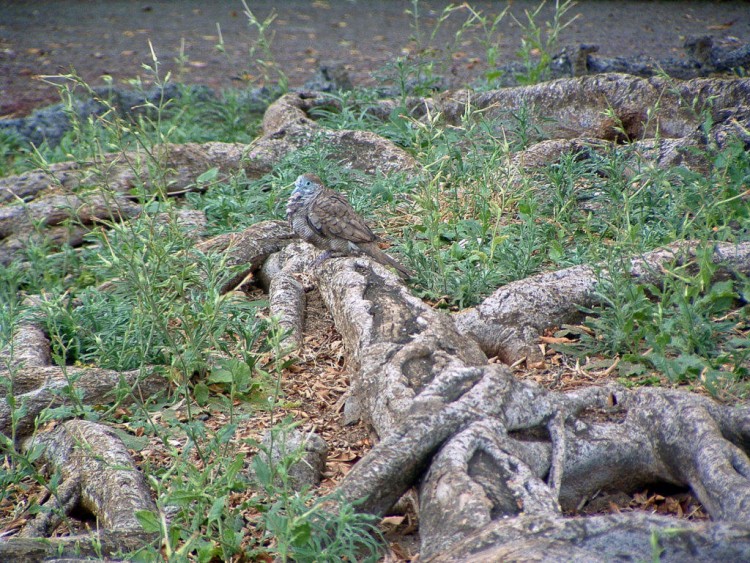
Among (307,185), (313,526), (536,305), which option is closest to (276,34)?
(307,185)

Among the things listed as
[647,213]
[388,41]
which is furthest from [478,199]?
[388,41]

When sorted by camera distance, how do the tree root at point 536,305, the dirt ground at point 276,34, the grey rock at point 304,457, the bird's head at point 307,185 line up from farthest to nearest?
the dirt ground at point 276,34
the bird's head at point 307,185
the tree root at point 536,305
the grey rock at point 304,457

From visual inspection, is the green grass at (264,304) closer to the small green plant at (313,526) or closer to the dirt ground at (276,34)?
the small green plant at (313,526)

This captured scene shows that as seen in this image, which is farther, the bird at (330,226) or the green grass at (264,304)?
the bird at (330,226)

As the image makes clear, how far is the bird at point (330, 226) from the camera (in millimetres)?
5039

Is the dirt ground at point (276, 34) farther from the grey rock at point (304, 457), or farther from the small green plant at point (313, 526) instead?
the small green plant at point (313, 526)

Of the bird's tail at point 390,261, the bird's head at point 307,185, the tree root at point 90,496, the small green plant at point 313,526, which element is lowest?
the tree root at point 90,496

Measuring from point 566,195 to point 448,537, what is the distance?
3245mm

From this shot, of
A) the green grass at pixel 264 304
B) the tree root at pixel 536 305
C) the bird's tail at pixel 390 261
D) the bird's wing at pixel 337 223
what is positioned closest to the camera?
the green grass at pixel 264 304

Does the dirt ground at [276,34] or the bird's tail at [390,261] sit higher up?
the dirt ground at [276,34]

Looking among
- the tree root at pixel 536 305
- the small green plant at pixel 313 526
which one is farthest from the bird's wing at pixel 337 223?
the small green plant at pixel 313 526

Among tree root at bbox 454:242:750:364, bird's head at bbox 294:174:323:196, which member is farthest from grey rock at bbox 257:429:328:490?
bird's head at bbox 294:174:323:196

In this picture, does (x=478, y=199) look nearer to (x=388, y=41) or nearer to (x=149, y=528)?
(x=149, y=528)

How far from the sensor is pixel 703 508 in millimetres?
2938
